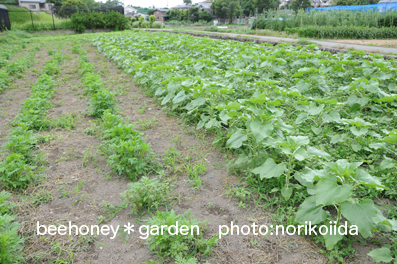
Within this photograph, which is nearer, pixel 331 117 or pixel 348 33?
pixel 331 117

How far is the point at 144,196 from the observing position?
7.41 ft

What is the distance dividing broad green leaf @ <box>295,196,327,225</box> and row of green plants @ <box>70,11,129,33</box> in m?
28.0

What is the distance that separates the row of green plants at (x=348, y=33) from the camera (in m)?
14.1

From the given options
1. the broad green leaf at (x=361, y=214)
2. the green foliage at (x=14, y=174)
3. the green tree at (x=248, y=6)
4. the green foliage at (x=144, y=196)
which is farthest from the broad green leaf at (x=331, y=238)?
the green tree at (x=248, y=6)

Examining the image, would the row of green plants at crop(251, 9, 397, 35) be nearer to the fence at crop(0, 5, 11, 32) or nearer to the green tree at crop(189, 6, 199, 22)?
the fence at crop(0, 5, 11, 32)

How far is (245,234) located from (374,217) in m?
0.92

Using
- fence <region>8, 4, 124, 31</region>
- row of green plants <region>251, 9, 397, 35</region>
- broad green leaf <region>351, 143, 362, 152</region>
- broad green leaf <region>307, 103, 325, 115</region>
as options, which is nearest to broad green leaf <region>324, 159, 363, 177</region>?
broad green leaf <region>351, 143, 362, 152</region>

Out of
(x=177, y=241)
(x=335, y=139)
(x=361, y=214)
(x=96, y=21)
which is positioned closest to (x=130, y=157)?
(x=177, y=241)

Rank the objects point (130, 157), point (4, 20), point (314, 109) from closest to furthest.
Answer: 1. point (130, 157)
2. point (314, 109)
3. point (4, 20)

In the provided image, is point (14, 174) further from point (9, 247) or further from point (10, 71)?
point (10, 71)

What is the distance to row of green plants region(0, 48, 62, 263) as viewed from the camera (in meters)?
1.71

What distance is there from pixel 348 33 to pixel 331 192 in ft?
52.5

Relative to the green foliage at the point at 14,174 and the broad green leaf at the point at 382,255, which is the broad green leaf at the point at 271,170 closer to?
the broad green leaf at the point at 382,255

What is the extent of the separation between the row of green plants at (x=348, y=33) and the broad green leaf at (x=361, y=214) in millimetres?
14679
